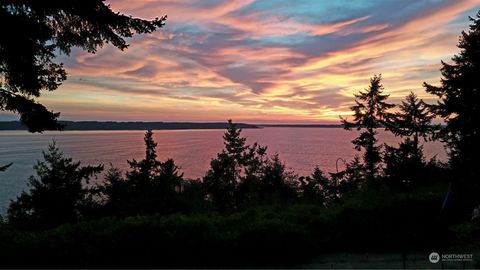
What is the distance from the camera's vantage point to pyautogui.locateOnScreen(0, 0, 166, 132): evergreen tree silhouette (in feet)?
23.4

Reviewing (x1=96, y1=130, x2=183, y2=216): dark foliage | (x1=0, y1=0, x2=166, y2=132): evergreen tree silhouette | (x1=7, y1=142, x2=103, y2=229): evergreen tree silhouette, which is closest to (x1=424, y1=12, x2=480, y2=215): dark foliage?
(x1=96, y1=130, x2=183, y2=216): dark foliage

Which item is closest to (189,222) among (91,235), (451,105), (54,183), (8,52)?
(91,235)

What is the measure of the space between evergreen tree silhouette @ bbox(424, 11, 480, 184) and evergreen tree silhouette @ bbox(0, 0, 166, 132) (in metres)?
19.7

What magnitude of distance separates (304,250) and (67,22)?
23.5ft

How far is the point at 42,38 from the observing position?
7402 millimetres

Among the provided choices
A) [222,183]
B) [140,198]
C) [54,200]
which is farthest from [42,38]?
[222,183]

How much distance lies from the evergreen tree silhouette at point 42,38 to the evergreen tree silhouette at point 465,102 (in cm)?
1967

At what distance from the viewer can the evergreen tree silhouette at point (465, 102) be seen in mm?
21562

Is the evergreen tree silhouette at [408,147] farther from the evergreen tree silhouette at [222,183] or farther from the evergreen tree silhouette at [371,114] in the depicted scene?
the evergreen tree silhouette at [222,183]

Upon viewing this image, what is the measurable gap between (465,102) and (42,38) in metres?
24.2

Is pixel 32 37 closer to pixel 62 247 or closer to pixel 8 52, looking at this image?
pixel 8 52

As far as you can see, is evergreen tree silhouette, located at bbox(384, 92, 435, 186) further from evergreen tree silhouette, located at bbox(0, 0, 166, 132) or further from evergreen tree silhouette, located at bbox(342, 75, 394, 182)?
evergreen tree silhouette, located at bbox(0, 0, 166, 132)

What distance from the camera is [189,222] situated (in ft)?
23.6

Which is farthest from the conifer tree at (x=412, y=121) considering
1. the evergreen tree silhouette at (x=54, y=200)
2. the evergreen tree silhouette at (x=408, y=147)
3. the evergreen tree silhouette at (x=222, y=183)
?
the evergreen tree silhouette at (x=54, y=200)
